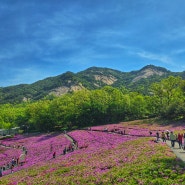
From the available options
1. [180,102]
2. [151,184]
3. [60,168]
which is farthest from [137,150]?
[180,102]

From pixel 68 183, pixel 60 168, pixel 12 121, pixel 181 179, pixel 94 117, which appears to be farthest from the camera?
pixel 12 121

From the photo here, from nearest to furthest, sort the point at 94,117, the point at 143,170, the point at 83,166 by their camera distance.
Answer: the point at 143,170, the point at 83,166, the point at 94,117

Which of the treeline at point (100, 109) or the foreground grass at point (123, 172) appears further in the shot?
the treeline at point (100, 109)

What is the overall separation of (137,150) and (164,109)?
56638mm

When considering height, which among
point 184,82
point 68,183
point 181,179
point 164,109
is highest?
point 184,82

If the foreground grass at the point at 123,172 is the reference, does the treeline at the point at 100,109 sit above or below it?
above

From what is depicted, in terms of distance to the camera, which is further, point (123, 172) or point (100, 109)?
point (100, 109)

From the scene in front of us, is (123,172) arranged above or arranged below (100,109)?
below

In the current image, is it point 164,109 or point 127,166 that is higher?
point 164,109

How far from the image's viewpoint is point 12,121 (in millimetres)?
141375

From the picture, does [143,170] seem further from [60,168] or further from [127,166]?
[60,168]

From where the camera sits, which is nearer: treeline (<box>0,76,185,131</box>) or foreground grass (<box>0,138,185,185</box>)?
foreground grass (<box>0,138,185,185</box>)

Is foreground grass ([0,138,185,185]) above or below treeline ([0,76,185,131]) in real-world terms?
below

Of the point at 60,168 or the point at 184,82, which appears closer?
the point at 60,168
